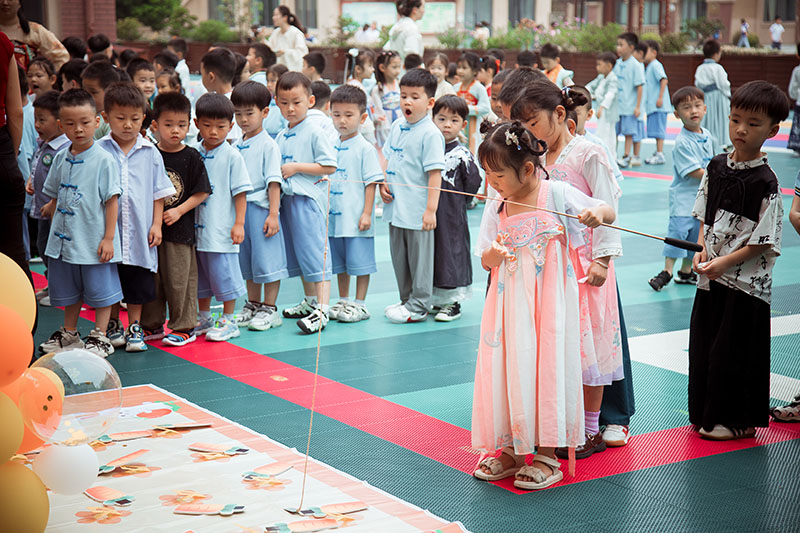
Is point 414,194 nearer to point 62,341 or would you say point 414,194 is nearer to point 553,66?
point 62,341

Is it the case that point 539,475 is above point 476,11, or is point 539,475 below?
below

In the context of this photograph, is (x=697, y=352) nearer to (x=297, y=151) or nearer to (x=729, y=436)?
(x=729, y=436)

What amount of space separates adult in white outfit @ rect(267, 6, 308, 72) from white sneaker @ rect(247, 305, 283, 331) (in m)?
5.57

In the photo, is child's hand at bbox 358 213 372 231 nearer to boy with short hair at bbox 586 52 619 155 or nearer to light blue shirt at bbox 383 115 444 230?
light blue shirt at bbox 383 115 444 230

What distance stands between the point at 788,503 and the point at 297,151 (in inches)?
141

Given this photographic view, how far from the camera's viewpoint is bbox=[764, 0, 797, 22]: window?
37.3 metres

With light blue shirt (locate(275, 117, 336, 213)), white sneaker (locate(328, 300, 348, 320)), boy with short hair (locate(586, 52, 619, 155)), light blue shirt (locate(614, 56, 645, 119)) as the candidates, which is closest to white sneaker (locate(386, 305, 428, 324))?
white sneaker (locate(328, 300, 348, 320))

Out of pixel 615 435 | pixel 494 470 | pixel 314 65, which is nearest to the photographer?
pixel 494 470

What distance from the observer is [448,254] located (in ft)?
19.7

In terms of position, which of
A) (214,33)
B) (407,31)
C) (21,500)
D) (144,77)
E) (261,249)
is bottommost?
(21,500)

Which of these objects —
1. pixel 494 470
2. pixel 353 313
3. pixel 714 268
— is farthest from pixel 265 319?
pixel 714 268

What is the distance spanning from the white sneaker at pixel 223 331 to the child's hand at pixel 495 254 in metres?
2.39

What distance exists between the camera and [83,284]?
5.00 m

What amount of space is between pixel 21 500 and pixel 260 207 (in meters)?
3.22
